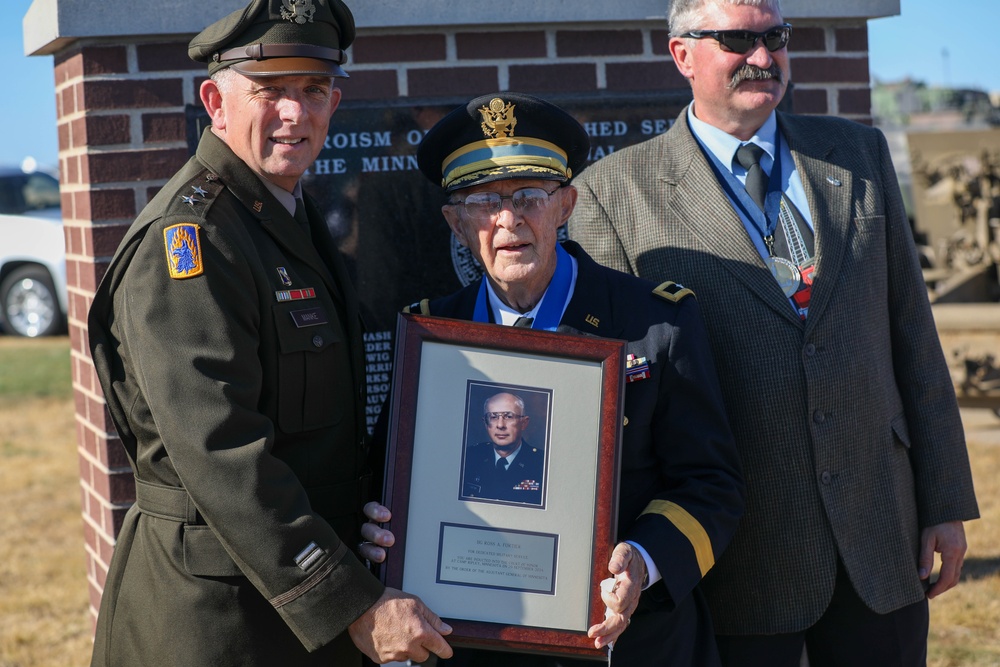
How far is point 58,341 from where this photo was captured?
14844 mm

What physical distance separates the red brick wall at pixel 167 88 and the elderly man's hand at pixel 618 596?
172 centimetres

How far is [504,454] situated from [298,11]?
3.27 feet

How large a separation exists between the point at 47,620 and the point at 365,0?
11.1 ft

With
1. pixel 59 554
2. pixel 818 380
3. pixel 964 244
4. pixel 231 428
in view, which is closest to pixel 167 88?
pixel 231 428

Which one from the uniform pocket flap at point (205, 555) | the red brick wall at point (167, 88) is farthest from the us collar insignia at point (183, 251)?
the red brick wall at point (167, 88)

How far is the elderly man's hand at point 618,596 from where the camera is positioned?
202cm

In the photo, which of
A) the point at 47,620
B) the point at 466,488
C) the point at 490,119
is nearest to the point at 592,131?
the point at 490,119

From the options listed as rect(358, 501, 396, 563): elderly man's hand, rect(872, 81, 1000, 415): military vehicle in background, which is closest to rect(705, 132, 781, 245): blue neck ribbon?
rect(358, 501, 396, 563): elderly man's hand

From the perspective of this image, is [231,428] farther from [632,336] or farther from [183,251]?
[632,336]

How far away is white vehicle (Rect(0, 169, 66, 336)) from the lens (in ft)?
47.1

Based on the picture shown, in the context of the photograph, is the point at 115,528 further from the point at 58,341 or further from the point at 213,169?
the point at 58,341

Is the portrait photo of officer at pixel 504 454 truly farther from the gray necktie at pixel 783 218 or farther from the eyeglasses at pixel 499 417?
the gray necktie at pixel 783 218

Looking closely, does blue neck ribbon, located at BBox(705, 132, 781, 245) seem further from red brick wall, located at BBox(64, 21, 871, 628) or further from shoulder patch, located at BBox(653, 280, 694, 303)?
red brick wall, located at BBox(64, 21, 871, 628)

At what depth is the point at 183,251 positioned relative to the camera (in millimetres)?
2029
